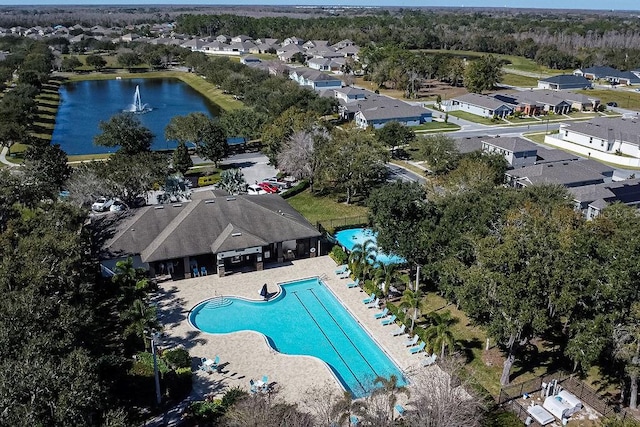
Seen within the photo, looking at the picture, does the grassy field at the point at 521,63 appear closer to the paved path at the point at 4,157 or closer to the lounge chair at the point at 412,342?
the paved path at the point at 4,157

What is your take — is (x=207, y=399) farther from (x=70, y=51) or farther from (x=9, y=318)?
(x=70, y=51)

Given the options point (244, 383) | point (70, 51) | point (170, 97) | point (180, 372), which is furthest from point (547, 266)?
point (70, 51)

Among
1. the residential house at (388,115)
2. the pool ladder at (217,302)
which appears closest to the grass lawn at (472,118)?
the residential house at (388,115)

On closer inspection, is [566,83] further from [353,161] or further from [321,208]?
[321,208]

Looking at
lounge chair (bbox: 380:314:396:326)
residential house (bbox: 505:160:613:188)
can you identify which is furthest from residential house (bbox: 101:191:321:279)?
residential house (bbox: 505:160:613:188)

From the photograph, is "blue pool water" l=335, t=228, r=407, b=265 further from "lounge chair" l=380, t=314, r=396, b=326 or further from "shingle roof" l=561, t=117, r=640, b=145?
"shingle roof" l=561, t=117, r=640, b=145
